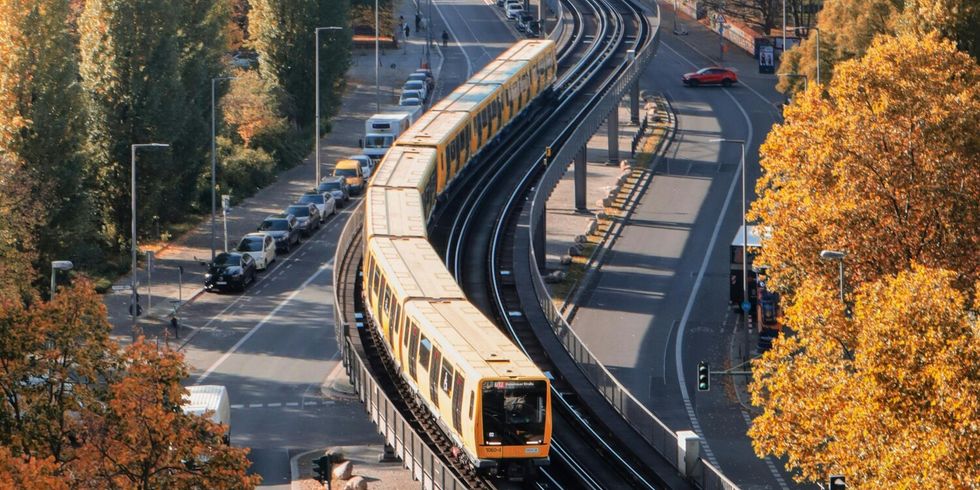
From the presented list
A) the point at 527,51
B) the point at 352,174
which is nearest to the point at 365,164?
the point at 352,174

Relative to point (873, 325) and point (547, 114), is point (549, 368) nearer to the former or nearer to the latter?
point (873, 325)

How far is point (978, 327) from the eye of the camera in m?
38.7

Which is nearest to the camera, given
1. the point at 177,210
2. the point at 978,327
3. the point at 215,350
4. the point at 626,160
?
the point at 978,327

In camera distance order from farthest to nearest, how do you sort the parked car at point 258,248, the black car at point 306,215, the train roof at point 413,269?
the black car at point 306,215 → the parked car at point 258,248 → the train roof at point 413,269

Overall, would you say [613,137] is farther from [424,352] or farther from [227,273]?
[424,352]

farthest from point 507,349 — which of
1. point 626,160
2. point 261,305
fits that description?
point 626,160

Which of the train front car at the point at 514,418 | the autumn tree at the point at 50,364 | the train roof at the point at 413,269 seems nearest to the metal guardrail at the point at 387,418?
the train front car at the point at 514,418

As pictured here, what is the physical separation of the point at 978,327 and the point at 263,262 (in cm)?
4502

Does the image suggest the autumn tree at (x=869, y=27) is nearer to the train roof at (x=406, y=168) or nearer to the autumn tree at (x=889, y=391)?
the train roof at (x=406, y=168)

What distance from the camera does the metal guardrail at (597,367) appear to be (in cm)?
4578

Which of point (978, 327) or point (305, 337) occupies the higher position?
point (978, 327)

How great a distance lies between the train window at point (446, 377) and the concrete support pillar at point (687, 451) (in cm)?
602

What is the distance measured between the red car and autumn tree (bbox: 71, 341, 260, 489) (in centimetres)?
9427

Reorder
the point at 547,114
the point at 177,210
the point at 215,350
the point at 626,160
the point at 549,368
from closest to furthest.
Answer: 1. the point at 549,368
2. the point at 215,350
3. the point at 177,210
4. the point at 547,114
5. the point at 626,160
